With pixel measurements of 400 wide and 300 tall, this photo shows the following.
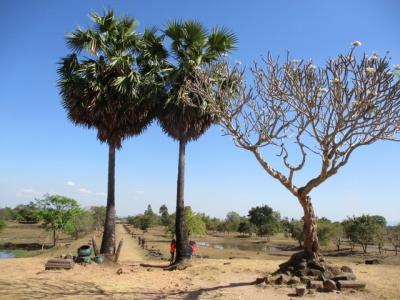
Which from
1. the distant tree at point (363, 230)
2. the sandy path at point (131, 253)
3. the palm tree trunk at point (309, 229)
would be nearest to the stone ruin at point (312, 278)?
the palm tree trunk at point (309, 229)

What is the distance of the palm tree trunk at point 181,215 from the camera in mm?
17891

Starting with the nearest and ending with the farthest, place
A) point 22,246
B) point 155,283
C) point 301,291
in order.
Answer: point 301,291
point 155,283
point 22,246

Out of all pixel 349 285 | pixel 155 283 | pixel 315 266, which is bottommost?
pixel 155 283

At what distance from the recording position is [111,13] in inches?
725

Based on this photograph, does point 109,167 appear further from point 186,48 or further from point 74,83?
point 186,48

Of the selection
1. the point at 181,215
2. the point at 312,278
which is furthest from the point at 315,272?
the point at 181,215

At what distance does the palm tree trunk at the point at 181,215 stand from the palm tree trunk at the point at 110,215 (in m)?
2.99

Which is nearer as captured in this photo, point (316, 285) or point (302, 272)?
point (316, 285)

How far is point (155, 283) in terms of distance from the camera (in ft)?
45.0

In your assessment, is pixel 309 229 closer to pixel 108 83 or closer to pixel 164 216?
pixel 108 83

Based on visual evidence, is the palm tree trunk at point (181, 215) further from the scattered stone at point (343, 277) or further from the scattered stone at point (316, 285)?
the scattered stone at point (343, 277)

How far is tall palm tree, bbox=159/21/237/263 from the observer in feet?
58.5

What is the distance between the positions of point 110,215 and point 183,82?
6926mm

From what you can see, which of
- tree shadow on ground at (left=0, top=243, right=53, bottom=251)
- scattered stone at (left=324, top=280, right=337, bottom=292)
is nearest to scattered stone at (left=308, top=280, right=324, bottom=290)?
scattered stone at (left=324, top=280, right=337, bottom=292)
